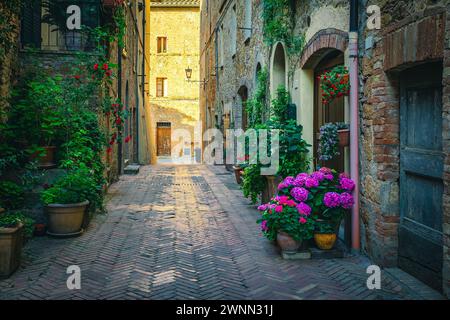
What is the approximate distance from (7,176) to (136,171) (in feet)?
24.9

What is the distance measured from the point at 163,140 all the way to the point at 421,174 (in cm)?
2723

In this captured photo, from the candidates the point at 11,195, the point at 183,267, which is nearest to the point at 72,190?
the point at 11,195

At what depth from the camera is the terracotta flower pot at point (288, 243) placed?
498 centimetres

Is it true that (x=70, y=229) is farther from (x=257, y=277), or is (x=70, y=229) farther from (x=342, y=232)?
(x=342, y=232)

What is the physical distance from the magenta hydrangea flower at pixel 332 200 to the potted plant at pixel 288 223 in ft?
0.76

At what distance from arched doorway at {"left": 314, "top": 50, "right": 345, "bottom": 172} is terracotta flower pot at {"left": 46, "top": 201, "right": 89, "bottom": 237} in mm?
3549

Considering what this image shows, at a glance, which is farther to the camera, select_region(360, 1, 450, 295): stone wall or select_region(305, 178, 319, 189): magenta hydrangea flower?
select_region(305, 178, 319, 189): magenta hydrangea flower

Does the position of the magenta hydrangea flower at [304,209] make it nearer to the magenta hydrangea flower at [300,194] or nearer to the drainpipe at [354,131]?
the magenta hydrangea flower at [300,194]

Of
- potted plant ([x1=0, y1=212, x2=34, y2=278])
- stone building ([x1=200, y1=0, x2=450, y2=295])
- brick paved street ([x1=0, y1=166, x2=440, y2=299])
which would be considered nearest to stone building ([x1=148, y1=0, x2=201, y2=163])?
brick paved street ([x1=0, y1=166, x2=440, y2=299])

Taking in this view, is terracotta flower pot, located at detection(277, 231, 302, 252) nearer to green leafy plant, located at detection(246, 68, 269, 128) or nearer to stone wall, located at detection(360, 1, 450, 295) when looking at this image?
stone wall, located at detection(360, 1, 450, 295)

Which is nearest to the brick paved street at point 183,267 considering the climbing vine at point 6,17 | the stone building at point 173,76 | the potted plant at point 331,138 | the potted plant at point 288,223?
the potted plant at point 288,223

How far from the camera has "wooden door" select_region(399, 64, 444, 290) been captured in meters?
3.92

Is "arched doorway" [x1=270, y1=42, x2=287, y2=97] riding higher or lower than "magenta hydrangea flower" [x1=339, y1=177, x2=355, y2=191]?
higher

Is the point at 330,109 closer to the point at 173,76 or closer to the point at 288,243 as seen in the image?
the point at 288,243
